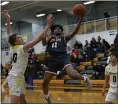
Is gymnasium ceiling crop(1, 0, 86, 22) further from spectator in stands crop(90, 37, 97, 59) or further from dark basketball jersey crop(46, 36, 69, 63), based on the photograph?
dark basketball jersey crop(46, 36, 69, 63)

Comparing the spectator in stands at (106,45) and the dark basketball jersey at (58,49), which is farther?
the spectator in stands at (106,45)

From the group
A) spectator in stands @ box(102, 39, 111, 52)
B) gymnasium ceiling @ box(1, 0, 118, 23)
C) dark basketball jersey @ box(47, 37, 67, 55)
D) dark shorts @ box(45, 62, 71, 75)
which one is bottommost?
dark shorts @ box(45, 62, 71, 75)

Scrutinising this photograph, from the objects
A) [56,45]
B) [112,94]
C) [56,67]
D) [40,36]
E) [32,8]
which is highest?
[32,8]

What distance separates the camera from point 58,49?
5754 millimetres

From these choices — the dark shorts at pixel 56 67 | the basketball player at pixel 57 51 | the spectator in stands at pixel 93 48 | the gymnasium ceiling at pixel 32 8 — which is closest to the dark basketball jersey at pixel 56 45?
the basketball player at pixel 57 51

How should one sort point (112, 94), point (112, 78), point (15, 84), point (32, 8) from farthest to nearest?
point (32, 8) → point (112, 78) → point (112, 94) → point (15, 84)

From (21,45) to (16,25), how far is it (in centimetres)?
2411

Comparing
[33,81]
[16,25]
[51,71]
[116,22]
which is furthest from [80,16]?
[16,25]

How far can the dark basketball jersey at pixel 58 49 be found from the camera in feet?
18.9

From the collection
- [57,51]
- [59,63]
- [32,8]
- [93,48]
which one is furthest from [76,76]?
[32,8]

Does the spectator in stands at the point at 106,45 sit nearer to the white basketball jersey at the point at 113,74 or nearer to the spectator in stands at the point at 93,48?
the spectator in stands at the point at 93,48

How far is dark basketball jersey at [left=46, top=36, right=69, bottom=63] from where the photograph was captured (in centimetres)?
575

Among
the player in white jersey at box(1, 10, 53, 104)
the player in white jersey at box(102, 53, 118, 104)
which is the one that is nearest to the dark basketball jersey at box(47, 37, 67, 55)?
the player in white jersey at box(1, 10, 53, 104)

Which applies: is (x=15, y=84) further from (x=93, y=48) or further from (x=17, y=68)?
(x=93, y=48)
